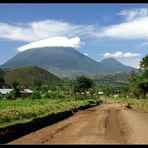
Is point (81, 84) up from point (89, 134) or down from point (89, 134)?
up

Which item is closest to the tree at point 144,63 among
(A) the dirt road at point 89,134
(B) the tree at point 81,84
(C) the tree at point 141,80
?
(C) the tree at point 141,80

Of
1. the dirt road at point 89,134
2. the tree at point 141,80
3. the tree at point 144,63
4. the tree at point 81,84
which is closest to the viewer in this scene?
the dirt road at point 89,134

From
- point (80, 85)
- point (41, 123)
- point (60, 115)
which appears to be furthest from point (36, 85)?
point (41, 123)

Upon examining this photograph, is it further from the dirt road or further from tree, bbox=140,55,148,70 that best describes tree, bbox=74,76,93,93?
the dirt road

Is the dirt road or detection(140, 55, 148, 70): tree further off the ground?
detection(140, 55, 148, 70): tree

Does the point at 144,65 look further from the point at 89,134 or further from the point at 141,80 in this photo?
the point at 89,134

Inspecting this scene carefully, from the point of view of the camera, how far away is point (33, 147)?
2475 millimetres

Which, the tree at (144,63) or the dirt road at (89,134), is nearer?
the dirt road at (89,134)

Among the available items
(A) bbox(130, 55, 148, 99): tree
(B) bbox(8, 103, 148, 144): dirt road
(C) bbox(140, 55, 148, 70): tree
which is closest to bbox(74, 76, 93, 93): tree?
(A) bbox(130, 55, 148, 99): tree

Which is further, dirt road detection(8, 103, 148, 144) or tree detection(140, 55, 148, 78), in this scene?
tree detection(140, 55, 148, 78)

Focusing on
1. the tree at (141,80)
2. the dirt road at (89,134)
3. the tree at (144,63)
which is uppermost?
the tree at (144,63)

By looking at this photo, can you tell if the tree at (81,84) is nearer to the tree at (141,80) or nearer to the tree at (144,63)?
the tree at (141,80)

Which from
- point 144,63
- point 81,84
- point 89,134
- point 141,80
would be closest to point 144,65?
point 144,63
